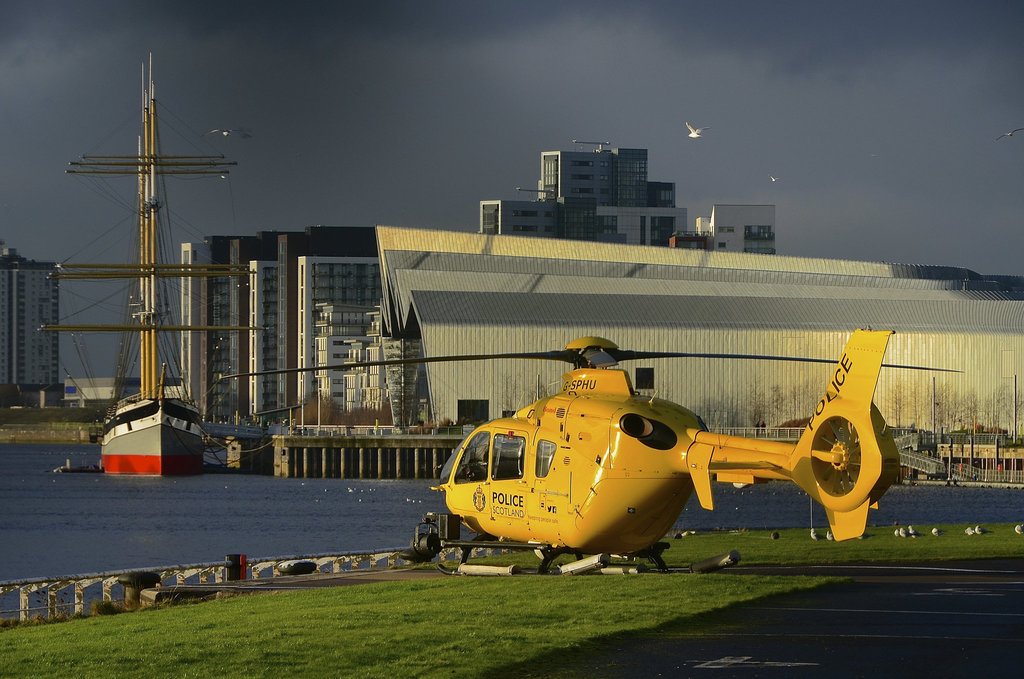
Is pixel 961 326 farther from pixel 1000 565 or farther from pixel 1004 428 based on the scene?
pixel 1000 565

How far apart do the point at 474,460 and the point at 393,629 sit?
7.17 meters

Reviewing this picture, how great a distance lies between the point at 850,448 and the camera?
20672 millimetres

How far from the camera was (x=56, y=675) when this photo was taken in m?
17.6

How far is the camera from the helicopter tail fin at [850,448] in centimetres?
2009

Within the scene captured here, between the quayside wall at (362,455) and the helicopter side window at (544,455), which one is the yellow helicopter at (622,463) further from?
the quayside wall at (362,455)

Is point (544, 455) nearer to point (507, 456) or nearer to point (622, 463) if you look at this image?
point (507, 456)

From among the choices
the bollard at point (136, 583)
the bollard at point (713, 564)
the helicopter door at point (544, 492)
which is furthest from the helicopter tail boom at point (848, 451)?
the bollard at point (136, 583)

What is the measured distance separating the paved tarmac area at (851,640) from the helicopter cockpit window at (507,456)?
495cm

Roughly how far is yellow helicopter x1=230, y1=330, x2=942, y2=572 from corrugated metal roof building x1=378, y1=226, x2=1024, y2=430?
105 meters

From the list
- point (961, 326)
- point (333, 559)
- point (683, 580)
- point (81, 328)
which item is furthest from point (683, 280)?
point (683, 580)

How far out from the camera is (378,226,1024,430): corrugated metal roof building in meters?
140

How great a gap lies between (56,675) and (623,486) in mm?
9644

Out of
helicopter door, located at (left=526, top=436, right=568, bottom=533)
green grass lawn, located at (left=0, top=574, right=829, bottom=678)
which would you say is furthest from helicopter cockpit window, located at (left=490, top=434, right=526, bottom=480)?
green grass lawn, located at (left=0, top=574, right=829, bottom=678)

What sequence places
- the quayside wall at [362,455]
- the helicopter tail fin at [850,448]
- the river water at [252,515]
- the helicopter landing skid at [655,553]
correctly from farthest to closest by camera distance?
the quayside wall at [362,455] < the river water at [252,515] < the helicopter landing skid at [655,553] < the helicopter tail fin at [850,448]
